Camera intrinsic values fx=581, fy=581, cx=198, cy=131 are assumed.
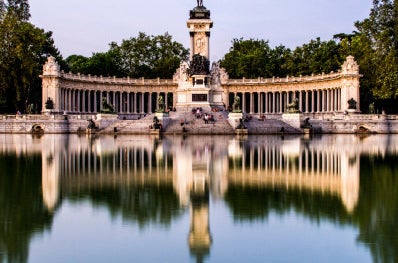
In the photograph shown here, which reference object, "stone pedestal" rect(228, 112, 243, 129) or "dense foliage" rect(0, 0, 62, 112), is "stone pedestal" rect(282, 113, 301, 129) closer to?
"stone pedestal" rect(228, 112, 243, 129)

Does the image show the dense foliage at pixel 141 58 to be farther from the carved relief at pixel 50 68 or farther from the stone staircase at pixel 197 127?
the stone staircase at pixel 197 127

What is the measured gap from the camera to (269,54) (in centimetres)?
10519

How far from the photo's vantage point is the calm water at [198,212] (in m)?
10.2

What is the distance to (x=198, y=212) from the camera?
544 inches

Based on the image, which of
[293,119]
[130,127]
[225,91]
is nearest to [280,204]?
[130,127]

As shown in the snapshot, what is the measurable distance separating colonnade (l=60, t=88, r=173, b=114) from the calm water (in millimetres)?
60646

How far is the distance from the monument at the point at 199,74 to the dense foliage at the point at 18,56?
20.4m

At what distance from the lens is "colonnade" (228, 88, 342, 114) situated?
8781cm

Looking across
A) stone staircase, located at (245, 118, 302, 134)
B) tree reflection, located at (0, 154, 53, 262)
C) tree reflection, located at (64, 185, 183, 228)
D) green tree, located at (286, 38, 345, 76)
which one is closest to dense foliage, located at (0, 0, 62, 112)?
stone staircase, located at (245, 118, 302, 134)

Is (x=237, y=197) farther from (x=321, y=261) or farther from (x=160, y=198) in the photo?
(x=321, y=261)

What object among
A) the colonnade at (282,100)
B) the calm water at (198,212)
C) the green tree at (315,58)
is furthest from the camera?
the green tree at (315,58)

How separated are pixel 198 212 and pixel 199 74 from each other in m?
64.3

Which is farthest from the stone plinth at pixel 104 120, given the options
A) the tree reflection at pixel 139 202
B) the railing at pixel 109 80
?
the tree reflection at pixel 139 202

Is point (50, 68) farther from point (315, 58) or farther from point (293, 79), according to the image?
point (315, 58)
